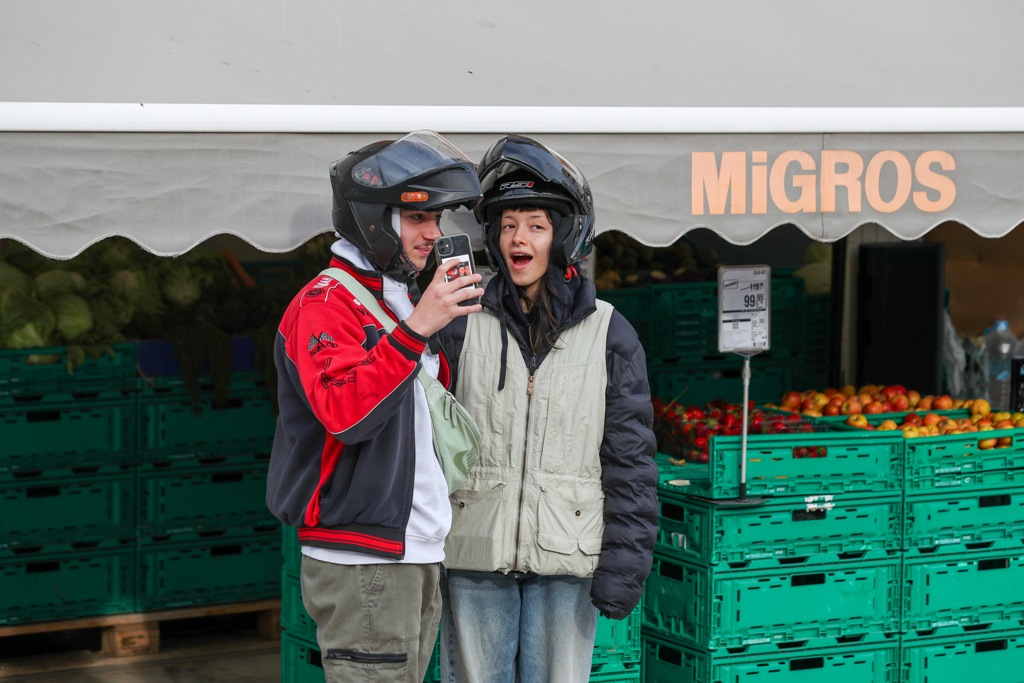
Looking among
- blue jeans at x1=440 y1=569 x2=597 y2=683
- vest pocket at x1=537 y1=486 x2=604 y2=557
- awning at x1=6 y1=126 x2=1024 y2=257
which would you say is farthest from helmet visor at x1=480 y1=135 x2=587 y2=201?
blue jeans at x1=440 y1=569 x2=597 y2=683

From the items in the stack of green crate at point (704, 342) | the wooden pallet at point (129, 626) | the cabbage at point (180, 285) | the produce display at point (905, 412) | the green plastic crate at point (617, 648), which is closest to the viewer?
the green plastic crate at point (617, 648)

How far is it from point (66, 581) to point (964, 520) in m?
4.34

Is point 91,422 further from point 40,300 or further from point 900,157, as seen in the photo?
point 900,157

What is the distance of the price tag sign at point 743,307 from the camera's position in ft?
17.7

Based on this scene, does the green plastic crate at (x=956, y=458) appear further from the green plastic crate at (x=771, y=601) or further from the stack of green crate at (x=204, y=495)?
the stack of green crate at (x=204, y=495)

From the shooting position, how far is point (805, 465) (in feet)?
17.7

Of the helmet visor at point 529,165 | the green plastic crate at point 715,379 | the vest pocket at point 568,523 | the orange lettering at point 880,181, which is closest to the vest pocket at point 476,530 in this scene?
the vest pocket at point 568,523

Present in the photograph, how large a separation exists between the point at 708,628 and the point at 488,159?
2127 millimetres

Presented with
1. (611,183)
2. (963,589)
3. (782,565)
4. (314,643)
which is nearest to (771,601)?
(782,565)

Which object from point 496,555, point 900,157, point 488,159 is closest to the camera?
point 496,555

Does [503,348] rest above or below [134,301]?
below

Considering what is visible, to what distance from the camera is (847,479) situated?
17.9ft

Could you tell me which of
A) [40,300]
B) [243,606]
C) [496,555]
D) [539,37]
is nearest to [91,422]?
[40,300]

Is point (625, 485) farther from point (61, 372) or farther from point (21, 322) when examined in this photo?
point (21, 322)
